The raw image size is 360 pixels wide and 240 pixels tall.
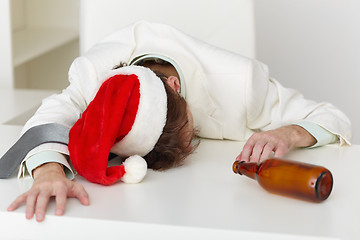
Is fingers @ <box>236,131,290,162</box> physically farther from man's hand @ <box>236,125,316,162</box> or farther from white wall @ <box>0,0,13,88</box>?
white wall @ <box>0,0,13,88</box>

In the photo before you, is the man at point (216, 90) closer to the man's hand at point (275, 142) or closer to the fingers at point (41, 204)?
the man's hand at point (275, 142)

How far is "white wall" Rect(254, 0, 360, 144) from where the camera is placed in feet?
7.80

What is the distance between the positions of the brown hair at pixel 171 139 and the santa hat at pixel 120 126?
36 mm

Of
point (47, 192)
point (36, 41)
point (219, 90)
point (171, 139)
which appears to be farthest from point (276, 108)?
point (36, 41)

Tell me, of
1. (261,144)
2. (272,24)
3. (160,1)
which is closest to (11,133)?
(261,144)

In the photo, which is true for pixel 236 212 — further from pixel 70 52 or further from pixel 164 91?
pixel 70 52

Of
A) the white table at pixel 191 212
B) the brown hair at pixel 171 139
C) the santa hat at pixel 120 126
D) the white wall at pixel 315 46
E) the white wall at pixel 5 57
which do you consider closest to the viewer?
the white table at pixel 191 212

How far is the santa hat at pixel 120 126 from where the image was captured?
2.85ft

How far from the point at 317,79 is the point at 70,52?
116cm

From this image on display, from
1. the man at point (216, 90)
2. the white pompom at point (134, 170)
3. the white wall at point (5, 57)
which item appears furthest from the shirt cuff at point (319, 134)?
the white wall at point (5, 57)

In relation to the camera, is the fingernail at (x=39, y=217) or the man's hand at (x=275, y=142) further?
the man's hand at (x=275, y=142)

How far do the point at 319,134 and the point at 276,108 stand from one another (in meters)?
0.15

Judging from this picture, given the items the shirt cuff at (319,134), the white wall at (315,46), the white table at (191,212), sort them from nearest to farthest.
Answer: the white table at (191,212) < the shirt cuff at (319,134) < the white wall at (315,46)

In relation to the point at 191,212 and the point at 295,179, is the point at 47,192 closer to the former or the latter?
the point at 191,212
